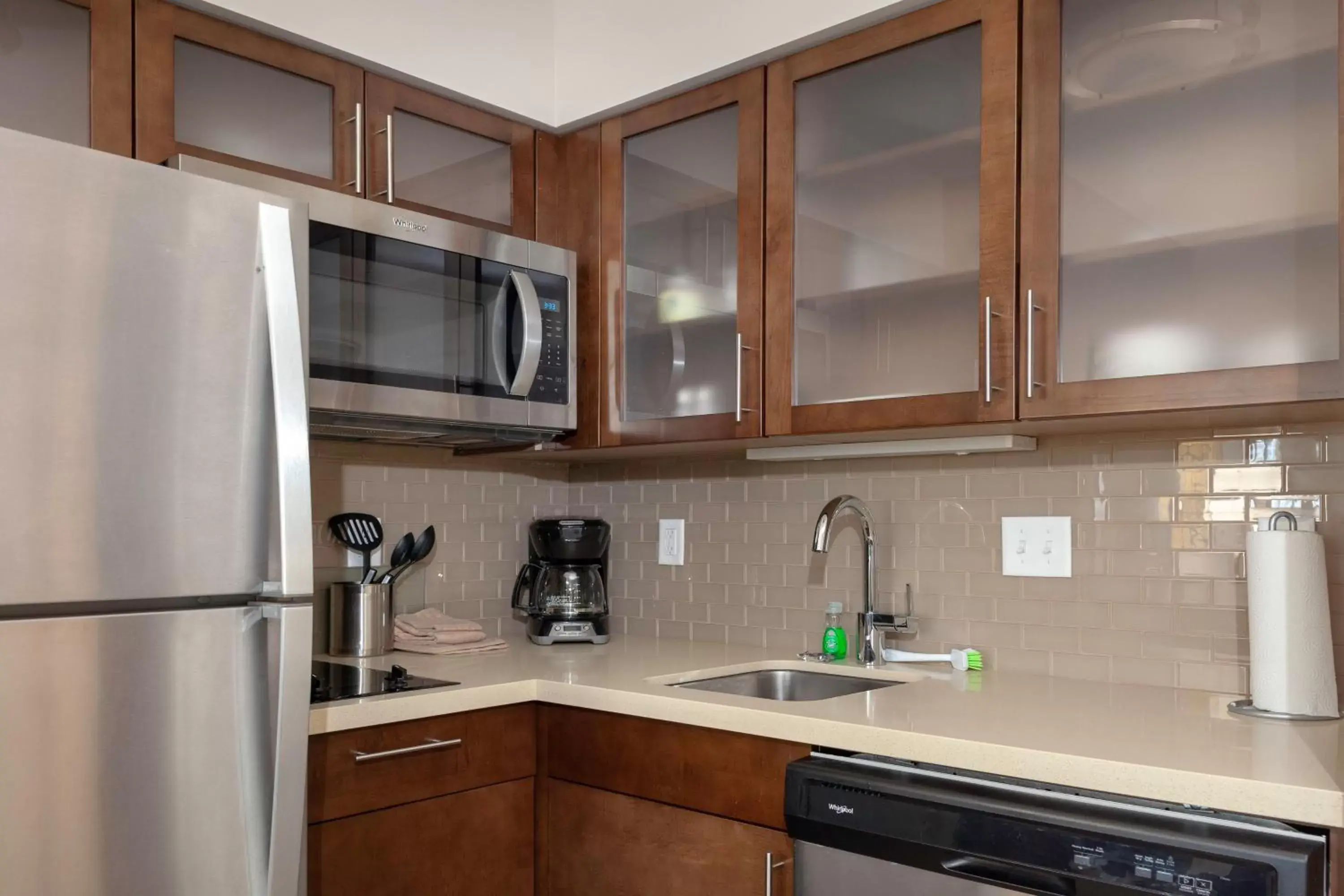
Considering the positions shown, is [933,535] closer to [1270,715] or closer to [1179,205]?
[1270,715]

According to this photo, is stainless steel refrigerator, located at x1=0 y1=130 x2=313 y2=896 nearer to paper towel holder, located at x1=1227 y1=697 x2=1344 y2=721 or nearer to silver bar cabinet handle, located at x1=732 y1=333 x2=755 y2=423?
silver bar cabinet handle, located at x1=732 y1=333 x2=755 y2=423

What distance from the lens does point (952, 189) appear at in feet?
6.44

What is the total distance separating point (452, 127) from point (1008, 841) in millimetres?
1855

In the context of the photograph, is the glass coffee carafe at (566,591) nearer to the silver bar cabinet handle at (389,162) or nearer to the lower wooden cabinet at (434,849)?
the lower wooden cabinet at (434,849)

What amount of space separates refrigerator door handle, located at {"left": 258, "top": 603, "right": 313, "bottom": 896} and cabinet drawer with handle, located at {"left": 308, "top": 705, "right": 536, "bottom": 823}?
0.19m

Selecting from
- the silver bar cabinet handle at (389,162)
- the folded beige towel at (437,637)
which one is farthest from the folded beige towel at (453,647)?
the silver bar cabinet handle at (389,162)

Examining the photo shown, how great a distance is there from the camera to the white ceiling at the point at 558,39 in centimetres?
211

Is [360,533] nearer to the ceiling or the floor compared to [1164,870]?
nearer to the ceiling

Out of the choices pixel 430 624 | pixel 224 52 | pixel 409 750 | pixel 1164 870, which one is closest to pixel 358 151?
pixel 224 52

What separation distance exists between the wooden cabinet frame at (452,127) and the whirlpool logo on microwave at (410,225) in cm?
8

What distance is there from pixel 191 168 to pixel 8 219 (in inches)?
24.8

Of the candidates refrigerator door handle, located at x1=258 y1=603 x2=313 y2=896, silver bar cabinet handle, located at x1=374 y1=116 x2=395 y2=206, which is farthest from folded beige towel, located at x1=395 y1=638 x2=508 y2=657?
silver bar cabinet handle, located at x1=374 y1=116 x2=395 y2=206

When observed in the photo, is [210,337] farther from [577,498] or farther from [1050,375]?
[577,498]

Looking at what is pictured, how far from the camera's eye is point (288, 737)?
153 centimetres
